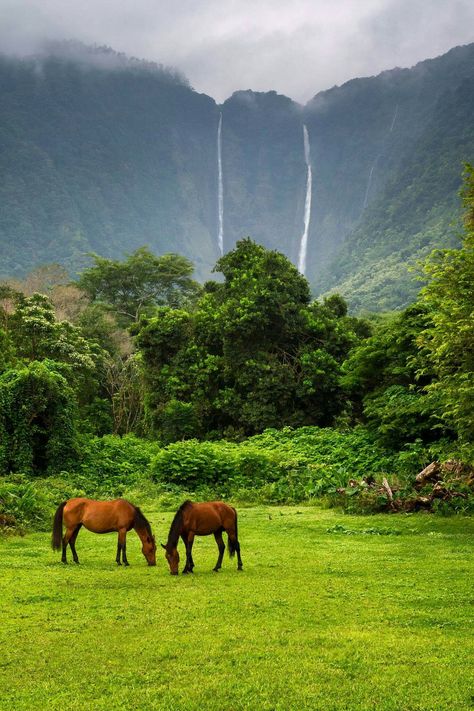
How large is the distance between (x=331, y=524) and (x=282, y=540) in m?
2.13

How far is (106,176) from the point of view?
164625mm

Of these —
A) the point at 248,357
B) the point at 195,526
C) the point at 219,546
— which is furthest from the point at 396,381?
the point at 195,526

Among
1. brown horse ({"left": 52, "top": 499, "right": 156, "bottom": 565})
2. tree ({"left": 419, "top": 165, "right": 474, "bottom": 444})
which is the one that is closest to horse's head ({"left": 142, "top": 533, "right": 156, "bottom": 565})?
brown horse ({"left": 52, "top": 499, "right": 156, "bottom": 565})

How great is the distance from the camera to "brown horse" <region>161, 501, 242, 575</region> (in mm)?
8586

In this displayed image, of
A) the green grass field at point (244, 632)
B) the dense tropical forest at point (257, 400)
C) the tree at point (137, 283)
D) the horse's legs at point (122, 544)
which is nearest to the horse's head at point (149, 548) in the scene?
the green grass field at point (244, 632)

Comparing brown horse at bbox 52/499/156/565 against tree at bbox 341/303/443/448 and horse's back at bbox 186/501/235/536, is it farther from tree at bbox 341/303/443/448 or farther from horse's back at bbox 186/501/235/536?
tree at bbox 341/303/443/448

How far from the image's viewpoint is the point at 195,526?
8.70m

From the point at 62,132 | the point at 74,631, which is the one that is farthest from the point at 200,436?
the point at 62,132

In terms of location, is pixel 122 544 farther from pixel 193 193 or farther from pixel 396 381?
pixel 193 193

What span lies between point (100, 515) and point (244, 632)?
13.0ft

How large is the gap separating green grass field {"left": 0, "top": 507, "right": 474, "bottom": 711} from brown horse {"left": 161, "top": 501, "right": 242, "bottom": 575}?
13.2 inches

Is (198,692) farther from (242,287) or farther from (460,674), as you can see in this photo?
(242,287)

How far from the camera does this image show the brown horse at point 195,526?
28.2 feet

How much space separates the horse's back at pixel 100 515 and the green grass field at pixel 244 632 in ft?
2.00
